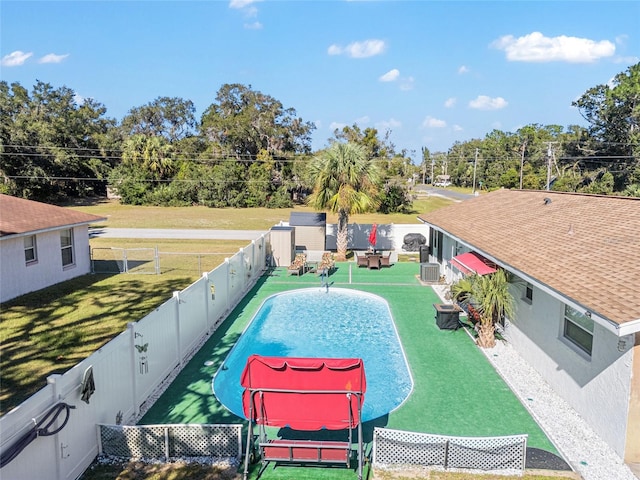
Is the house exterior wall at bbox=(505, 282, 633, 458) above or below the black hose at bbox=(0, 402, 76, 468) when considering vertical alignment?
below

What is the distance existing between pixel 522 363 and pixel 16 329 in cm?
1356

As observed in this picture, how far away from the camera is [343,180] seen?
22.1 m

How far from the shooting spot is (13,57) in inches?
1151

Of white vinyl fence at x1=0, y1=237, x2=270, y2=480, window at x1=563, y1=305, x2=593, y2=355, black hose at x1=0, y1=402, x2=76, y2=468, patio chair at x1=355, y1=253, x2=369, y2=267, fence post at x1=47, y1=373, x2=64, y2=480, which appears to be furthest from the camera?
patio chair at x1=355, y1=253, x2=369, y2=267

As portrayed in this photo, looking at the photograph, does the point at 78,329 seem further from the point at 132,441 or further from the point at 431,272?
the point at 431,272

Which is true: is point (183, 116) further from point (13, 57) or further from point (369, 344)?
point (369, 344)

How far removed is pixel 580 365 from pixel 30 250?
1817cm

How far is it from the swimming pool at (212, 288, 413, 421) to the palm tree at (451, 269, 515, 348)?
2311 mm

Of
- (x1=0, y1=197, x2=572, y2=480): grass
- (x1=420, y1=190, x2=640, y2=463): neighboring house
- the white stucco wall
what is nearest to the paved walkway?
the white stucco wall

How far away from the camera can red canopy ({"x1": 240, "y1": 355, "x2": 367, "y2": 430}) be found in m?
6.39

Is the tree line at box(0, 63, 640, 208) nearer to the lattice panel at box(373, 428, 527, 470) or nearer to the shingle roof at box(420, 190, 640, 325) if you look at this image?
the shingle roof at box(420, 190, 640, 325)

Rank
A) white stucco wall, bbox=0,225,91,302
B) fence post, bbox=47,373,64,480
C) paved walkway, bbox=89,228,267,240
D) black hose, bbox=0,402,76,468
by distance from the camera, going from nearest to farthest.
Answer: black hose, bbox=0,402,76,468, fence post, bbox=47,373,64,480, white stucco wall, bbox=0,225,91,302, paved walkway, bbox=89,228,267,240

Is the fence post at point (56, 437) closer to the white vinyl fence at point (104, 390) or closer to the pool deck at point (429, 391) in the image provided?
the white vinyl fence at point (104, 390)

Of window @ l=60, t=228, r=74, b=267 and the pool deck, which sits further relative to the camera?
window @ l=60, t=228, r=74, b=267
